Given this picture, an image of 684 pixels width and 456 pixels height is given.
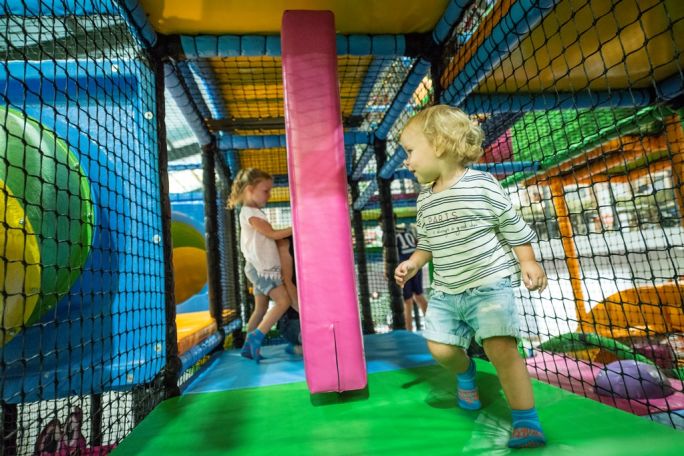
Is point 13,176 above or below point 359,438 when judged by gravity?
above

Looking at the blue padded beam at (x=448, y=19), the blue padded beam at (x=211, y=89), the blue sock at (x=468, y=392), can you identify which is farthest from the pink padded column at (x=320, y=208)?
the blue padded beam at (x=211, y=89)

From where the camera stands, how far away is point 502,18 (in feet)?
4.56

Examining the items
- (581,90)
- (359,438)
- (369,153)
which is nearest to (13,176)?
(359,438)

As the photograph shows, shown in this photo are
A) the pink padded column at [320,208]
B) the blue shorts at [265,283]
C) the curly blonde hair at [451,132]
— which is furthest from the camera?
the blue shorts at [265,283]

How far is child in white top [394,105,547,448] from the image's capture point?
98cm

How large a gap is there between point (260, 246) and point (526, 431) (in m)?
1.66

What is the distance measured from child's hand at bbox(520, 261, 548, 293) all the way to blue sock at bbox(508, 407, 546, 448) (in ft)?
0.93

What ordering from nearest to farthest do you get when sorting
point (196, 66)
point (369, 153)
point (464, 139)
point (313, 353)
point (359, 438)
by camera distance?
1. point (359, 438)
2. point (464, 139)
3. point (313, 353)
4. point (196, 66)
5. point (369, 153)

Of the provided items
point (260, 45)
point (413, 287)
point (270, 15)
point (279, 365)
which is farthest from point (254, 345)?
point (413, 287)

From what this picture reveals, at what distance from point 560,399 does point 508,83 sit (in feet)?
5.22

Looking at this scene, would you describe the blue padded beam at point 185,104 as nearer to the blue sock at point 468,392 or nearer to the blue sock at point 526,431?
the blue sock at point 468,392

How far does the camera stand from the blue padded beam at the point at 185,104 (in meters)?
1.88

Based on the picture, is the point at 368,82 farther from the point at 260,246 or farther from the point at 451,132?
the point at 451,132

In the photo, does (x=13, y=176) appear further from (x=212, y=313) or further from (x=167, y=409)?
(x=212, y=313)
